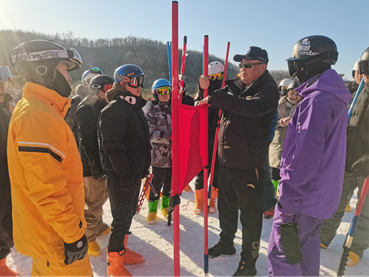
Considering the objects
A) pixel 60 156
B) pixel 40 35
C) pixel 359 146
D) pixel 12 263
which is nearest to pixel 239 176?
pixel 359 146

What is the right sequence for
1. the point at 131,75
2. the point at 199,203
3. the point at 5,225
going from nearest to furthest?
the point at 5,225 → the point at 131,75 → the point at 199,203

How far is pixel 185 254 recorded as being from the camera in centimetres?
331

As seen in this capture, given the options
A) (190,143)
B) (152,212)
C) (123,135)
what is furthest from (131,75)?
(152,212)

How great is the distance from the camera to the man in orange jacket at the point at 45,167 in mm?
1429

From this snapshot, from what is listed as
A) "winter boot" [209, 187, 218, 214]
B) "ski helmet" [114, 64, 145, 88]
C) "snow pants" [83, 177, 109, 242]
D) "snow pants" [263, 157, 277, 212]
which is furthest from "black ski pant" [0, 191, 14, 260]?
"snow pants" [263, 157, 277, 212]

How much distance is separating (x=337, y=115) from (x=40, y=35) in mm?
76243

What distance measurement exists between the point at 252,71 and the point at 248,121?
2.10 ft

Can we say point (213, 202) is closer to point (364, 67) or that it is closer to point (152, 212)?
point (152, 212)

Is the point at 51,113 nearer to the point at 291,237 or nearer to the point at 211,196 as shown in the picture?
the point at 291,237

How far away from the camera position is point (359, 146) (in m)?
2.99

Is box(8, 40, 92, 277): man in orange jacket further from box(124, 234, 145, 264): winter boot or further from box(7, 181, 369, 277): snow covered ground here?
box(7, 181, 369, 277): snow covered ground

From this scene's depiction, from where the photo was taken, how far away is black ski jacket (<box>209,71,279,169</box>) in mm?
2414

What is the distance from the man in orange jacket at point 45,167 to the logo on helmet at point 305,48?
2075 mm

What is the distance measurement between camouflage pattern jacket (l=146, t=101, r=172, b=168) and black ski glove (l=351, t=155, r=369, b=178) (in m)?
2.97
